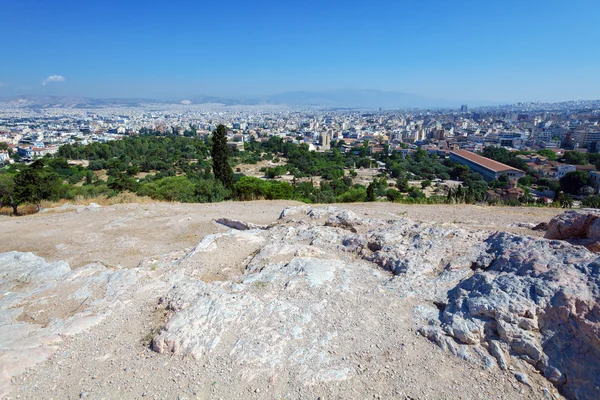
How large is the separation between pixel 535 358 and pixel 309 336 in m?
2.59

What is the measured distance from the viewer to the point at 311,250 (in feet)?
23.8

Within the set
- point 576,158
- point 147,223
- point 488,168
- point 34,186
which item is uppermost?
point 34,186

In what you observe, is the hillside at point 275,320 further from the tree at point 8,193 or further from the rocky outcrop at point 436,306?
the tree at point 8,193

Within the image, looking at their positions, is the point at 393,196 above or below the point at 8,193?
below

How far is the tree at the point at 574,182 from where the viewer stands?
138 feet

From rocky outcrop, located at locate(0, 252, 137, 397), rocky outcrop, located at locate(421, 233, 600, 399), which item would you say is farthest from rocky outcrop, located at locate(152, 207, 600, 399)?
rocky outcrop, located at locate(0, 252, 137, 397)

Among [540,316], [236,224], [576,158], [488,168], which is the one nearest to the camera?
[540,316]

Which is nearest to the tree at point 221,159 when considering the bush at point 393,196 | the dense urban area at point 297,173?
the dense urban area at point 297,173

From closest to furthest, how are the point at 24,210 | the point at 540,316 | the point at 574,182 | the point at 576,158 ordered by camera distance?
the point at 540,316 → the point at 24,210 → the point at 574,182 → the point at 576,158

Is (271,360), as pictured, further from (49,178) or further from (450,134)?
(450,134)

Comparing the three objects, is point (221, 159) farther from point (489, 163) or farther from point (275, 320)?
point (489, 163)

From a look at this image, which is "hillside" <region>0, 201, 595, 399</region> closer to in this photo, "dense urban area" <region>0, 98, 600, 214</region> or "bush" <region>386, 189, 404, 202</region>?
"bush" <region>386, 189, 404, 202</region>

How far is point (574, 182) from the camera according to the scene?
4250cm

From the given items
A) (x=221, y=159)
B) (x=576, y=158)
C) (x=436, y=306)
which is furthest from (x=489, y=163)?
(x=436, y=306)
